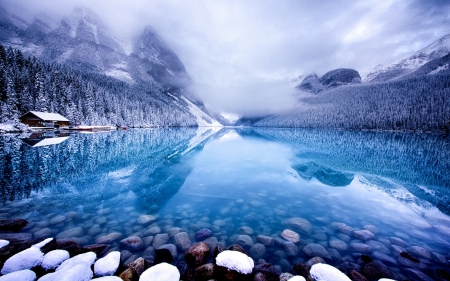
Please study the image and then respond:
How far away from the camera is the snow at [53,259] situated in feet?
16.6

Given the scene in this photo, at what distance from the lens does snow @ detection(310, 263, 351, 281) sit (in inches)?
183

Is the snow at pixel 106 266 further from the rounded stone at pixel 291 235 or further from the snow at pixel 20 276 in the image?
the rounded stone at pixel 291 235

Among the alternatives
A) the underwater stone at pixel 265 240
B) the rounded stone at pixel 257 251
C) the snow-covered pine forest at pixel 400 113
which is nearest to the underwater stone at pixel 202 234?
the rounded stone at pixel 257 251

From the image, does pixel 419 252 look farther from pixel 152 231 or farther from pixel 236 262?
pixel 152 231

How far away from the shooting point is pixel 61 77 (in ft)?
234

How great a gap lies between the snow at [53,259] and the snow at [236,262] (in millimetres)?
4575

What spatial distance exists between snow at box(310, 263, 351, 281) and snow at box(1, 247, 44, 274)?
7690 millimetres

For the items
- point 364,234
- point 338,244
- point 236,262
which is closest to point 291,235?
point 338,244

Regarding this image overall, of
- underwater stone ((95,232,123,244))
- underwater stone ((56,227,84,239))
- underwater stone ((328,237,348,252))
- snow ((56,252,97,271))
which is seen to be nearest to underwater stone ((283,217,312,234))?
underwater stone ((328,237,348,252))

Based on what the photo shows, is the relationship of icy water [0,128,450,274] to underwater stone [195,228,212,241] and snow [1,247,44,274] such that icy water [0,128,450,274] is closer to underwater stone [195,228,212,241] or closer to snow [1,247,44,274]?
underwater stone [195,228,212,241]

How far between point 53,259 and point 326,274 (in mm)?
7631

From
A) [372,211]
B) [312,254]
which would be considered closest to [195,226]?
[312,254]

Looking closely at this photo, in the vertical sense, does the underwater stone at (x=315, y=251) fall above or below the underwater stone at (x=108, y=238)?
below

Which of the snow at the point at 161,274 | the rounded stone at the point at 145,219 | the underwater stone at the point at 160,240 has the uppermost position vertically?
the snow at the point at 161,274
